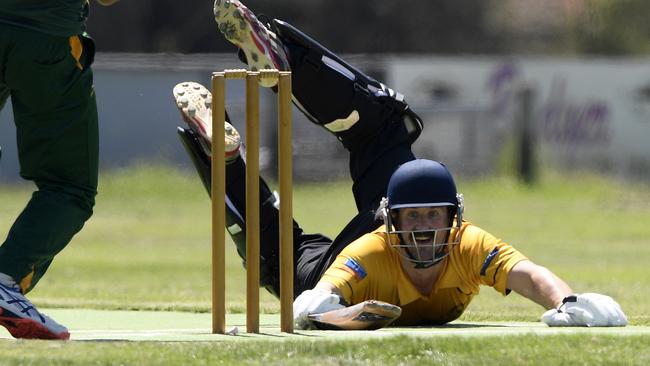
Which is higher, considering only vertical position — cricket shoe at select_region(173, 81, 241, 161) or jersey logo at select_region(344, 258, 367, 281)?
cricket shoe at select_region(173, 81, 241, 161)

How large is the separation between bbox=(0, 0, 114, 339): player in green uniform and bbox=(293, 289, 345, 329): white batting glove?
33.5 inches

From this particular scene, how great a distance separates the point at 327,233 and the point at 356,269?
9616 mm

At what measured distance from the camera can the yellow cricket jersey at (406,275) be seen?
566 cm

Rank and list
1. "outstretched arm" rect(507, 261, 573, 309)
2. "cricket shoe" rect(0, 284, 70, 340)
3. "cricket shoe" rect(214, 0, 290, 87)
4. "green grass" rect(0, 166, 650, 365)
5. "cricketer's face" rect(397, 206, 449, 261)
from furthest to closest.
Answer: "cricket shoe" rect(214, 0, 290, 87), "cricketer's face" rect(397, 206, 449, 261), "outstretched arm" rect(507, 261, 573, 309), "cricket shoe" rect(0, 284, 70, 340), "green grass" rect(0, 166, 650, 365)

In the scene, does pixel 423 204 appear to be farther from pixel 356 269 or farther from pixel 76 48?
pixel 76 48

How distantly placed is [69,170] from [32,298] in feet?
12.0

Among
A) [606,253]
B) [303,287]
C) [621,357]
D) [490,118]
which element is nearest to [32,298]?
[303,287]

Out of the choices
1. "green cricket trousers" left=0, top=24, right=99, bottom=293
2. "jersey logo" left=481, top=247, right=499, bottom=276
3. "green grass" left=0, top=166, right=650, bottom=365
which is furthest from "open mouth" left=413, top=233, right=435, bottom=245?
"green cricket trousers" left=0, top=24, right=99, bottom=293

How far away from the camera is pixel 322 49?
22.4ft

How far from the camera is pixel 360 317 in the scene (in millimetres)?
5152

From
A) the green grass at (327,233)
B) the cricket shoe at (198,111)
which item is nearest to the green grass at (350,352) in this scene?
the green grass at (327,233)

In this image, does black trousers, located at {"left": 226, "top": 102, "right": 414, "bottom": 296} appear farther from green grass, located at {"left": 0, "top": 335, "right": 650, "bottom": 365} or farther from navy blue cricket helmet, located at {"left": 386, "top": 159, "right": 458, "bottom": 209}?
green grass, located at {"left": 0, "top": 335, "right": 650, "bottom": 365}

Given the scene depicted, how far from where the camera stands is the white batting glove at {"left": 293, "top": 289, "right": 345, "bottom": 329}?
5.35 meters

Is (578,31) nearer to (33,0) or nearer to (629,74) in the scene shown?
(629,74)
